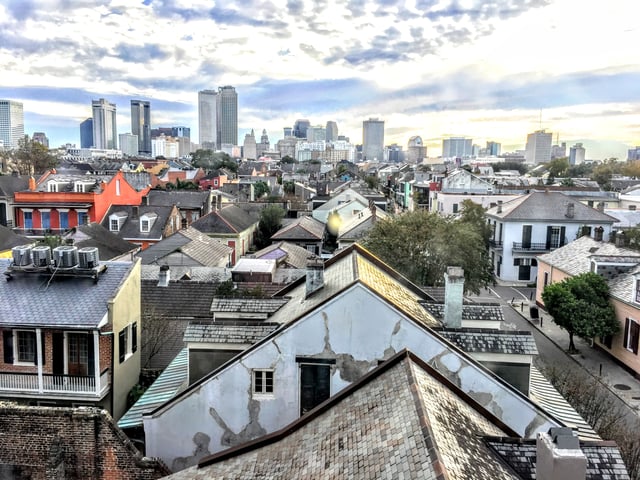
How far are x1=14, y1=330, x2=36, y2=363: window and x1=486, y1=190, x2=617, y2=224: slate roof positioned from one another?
132ft

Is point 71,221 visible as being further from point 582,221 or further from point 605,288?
point 582,221

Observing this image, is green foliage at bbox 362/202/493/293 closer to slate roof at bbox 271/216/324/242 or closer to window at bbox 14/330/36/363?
slate roof at bbox 271/216/324/242

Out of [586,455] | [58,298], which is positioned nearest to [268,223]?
[58,298]

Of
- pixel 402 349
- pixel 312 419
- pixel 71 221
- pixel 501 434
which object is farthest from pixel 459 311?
pixel 71 221

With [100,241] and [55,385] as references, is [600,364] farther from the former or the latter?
[100,241]

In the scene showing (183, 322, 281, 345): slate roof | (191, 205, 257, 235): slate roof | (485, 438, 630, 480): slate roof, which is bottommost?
(191, 205, 257, 235): slate roof

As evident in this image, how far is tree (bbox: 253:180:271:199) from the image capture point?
9281 centimetres

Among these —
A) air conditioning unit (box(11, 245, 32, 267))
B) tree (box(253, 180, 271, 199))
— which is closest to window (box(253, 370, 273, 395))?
air conditioning unit (box(11, 245, 32, 267))

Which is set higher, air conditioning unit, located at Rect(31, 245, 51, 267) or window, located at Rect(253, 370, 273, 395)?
air conditioning unit, located at Rect(31, 245, 51, 267)

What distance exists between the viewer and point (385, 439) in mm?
8062

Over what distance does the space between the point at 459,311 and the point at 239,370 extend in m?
6.06

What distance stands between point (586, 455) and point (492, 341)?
444 cm

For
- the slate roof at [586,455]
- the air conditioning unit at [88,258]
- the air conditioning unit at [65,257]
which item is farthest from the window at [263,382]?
the air conditioning unit at [65,257]

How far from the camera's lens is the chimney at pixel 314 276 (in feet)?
48.7
